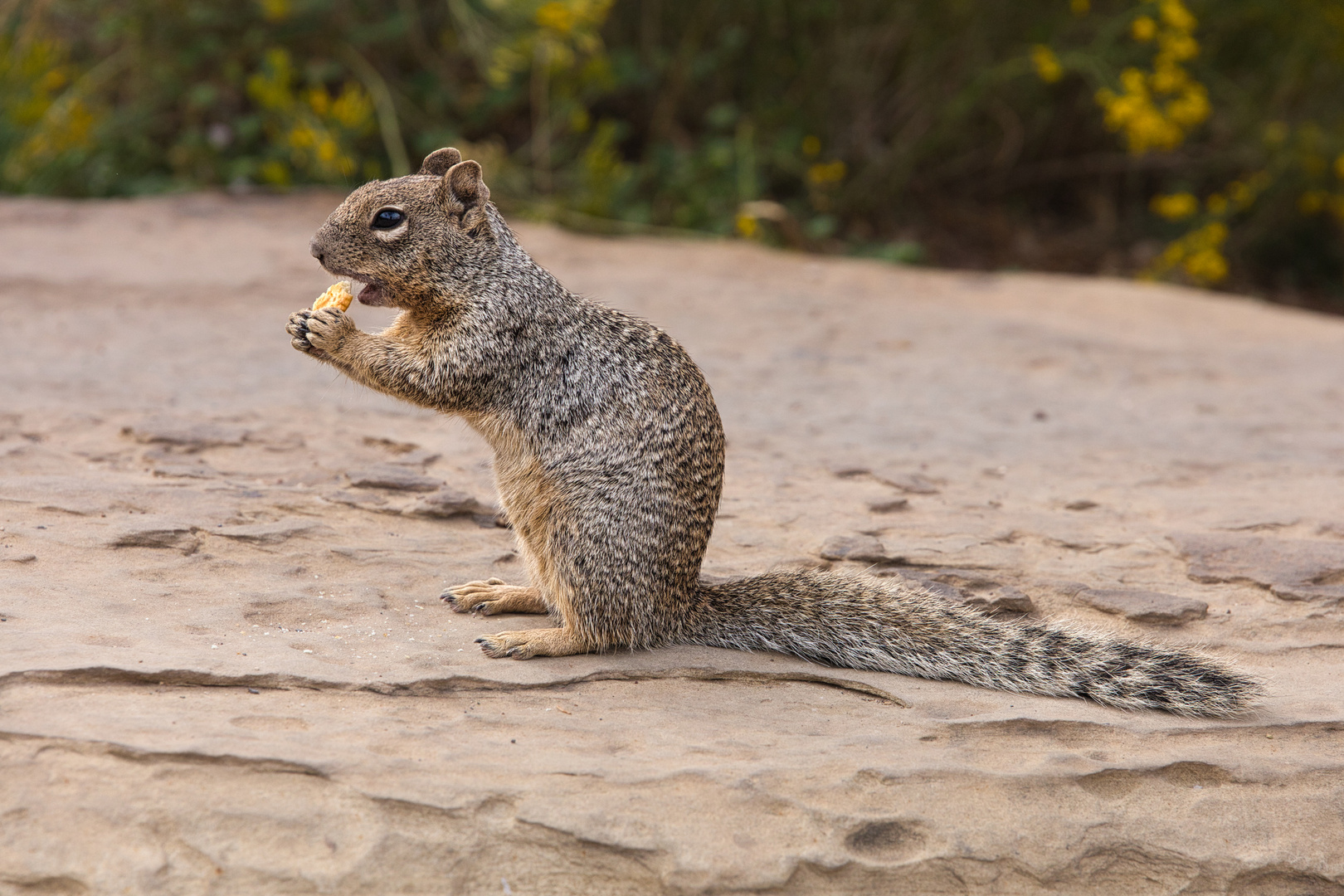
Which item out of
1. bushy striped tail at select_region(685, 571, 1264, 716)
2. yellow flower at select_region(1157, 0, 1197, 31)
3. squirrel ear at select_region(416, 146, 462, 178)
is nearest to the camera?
bushy striped tail at select_region(685, 571, 1264, 716)

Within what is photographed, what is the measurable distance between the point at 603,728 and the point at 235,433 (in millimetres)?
2861

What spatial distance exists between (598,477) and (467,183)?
1.18 m

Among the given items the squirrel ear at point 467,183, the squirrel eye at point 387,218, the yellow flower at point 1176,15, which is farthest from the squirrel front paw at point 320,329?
the yellow flower at point 1176,15

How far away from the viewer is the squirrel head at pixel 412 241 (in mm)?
4297

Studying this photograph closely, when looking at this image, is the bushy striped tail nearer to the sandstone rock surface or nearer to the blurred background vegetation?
the sandstone rock surface

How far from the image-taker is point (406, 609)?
407 cm

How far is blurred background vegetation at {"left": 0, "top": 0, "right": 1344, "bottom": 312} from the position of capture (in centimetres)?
1048

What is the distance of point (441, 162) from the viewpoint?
15.2 ft

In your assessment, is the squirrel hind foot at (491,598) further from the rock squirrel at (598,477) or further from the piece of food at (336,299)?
the piece of food at (336,299)

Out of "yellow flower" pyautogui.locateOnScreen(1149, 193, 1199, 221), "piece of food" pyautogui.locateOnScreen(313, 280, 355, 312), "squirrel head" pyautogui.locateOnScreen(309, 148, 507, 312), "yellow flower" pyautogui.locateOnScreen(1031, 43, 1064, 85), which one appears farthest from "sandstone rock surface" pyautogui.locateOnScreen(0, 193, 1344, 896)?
"yellow flower" pyautogui.locateOnScreen(1149, 193, 1199, 221)

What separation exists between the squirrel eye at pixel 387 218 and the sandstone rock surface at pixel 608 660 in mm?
1085

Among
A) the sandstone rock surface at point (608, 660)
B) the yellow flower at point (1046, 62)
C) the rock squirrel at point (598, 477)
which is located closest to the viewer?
the sandstone rock surface at point (608, 660)

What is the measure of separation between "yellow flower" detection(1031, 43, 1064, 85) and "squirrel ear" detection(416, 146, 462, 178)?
7287 mm

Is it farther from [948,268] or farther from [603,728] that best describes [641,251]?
[603,728]
